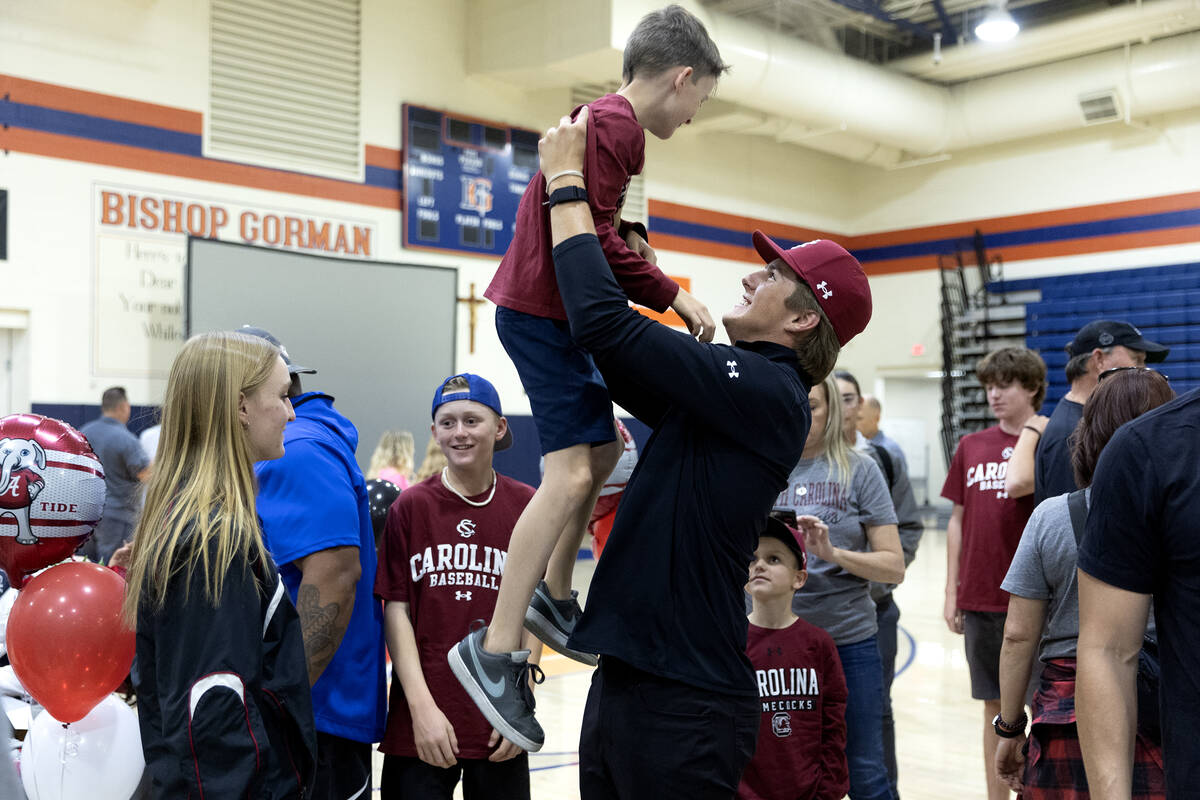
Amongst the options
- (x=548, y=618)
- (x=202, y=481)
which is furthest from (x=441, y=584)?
(x=202, y=481)

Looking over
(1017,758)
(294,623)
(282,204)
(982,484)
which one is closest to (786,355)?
(294,623)

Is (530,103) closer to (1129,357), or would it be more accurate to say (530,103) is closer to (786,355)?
(1129,357)

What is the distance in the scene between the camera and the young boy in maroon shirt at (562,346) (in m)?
2.17

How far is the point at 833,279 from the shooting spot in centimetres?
209

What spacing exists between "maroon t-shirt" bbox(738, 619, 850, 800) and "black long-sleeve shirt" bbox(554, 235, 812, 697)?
4.59ft

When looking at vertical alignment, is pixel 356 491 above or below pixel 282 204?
below

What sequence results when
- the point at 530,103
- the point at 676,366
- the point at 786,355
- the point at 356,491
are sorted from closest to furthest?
→ the point at 676,366
the point at 786,355
the point at 356,491
the point at 530,103

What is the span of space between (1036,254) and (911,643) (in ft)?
30.7

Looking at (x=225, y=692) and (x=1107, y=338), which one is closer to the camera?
(x=225, y=692)

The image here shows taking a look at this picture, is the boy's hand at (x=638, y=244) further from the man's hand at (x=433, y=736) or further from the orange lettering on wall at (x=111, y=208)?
the orange lettering on wall at (x=111, y=208)

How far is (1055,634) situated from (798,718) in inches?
32.9

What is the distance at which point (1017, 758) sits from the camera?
9.70 ft

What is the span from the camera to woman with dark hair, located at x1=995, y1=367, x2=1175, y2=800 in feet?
8.45

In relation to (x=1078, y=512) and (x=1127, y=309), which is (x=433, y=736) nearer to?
(x=1078, y=512)
